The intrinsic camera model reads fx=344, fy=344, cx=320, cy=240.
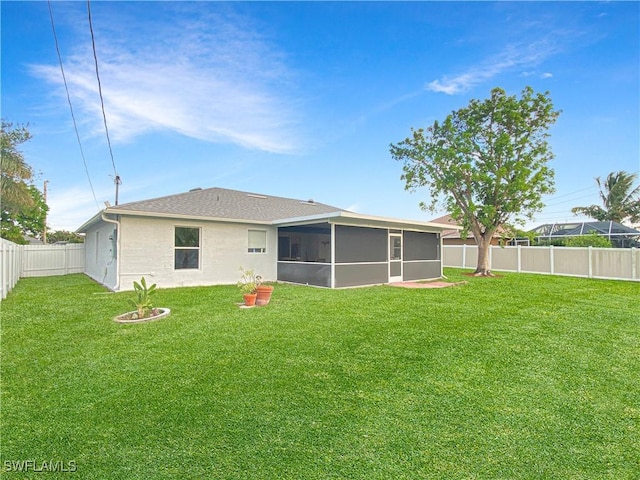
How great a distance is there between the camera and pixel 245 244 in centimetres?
1273

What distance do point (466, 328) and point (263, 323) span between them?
366 cm

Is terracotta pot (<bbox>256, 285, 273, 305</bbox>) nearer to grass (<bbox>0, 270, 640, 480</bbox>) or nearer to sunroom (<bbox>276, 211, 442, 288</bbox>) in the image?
grass (<bbox>0, 270, 640, 480</bbox>)

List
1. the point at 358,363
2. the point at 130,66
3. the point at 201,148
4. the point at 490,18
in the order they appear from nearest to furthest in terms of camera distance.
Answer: the point at 358,363 < the point at 130,66 < the point at 490,18 < the point at 201,148

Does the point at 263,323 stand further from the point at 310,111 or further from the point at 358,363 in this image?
the point at 310,111

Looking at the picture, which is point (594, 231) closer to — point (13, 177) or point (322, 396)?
point (322, 396)

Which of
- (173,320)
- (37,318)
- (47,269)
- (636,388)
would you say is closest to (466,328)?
(636,388)

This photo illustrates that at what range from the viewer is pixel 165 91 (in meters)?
10.3

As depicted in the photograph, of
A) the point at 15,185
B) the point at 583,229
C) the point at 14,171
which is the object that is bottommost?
the point at 583,229

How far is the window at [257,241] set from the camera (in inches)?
510

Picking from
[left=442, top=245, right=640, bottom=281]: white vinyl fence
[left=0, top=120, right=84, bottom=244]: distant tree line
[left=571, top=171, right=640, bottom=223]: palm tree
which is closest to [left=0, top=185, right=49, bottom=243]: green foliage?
[left=0, top=120, right=84, bottom=244]: distant tree line

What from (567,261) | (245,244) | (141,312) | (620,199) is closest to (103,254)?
(245,244)

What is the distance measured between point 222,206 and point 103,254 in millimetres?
4685

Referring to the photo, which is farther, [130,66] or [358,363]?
[130,66]

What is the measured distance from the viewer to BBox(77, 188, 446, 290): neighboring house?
10555mm
